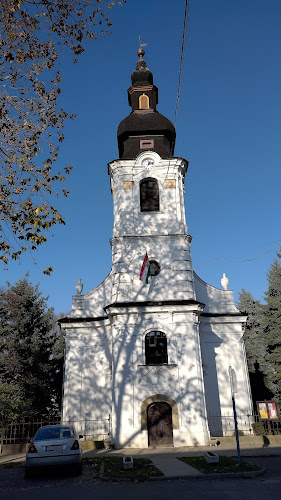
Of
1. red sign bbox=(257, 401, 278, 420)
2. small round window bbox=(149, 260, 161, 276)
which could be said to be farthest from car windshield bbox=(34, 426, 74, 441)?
small round window bbox=(149, 260, 161, 276)

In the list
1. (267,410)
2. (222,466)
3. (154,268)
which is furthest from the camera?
(154,268)

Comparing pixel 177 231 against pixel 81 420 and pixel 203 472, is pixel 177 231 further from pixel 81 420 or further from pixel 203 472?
pixel 203 472

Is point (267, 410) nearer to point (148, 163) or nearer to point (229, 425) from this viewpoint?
point (229, 425)

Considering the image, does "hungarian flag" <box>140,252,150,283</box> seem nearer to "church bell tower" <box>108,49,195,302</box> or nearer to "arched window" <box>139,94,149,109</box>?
"church bell tower" <box>108,49,195,302</box>

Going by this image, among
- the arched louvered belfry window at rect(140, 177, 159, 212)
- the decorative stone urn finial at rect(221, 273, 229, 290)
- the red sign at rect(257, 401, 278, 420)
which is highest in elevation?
the arched louvered belfry window at rect(140, 177, 159, 212)

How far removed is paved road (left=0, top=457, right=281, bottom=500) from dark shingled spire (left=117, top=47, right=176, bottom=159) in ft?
59.2

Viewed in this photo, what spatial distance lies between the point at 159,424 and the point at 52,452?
9.21 metres

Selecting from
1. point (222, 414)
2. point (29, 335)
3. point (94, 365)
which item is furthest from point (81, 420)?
point (29, 335)

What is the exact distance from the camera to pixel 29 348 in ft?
93.3

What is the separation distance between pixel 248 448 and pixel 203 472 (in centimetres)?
713

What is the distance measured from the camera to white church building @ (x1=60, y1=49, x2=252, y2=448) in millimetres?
18109

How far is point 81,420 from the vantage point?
795 inches

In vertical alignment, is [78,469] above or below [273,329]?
below

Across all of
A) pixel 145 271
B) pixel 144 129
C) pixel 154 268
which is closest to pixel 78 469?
pixel 145 271
